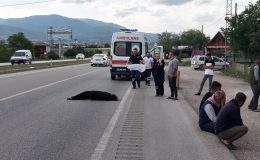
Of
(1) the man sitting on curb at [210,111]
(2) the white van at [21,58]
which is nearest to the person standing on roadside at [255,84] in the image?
(1) the man sitting on curb at [210,111]

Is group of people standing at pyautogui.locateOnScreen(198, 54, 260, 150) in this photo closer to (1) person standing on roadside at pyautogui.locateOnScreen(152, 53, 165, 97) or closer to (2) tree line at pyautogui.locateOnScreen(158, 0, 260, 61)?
(1) person standing on roadside at pyautogui.locateOnScreen(152, 53, 165, 97)

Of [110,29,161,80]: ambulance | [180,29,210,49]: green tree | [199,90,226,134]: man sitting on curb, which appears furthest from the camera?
[180,29,210,49]: green tree

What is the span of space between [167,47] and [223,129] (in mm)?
115001

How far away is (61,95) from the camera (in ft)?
60.1

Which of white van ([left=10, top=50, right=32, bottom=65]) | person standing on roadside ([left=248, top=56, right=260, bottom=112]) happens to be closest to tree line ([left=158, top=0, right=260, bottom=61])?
white van ([left=10, top=50, right=32, bottom=65])

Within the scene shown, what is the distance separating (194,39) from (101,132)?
12572 centimetres

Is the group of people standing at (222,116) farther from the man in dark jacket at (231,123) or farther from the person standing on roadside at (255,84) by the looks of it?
the person standing on roadside at (255,84)

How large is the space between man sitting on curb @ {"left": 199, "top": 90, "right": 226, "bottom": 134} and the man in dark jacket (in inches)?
31.4

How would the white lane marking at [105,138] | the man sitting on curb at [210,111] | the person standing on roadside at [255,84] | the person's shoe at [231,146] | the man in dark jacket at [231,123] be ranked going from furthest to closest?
the person standing on roadside at [255,84], the man sitting on curb at [210,111], the man in dark jacket at [231,123], the person's shoe at [231,146], the white lane marking at [105,138]

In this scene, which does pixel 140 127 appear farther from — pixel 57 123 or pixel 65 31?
pixel 65 31

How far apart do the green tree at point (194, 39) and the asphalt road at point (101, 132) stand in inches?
4593

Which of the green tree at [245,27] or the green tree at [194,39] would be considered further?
the green tree at [194,39]

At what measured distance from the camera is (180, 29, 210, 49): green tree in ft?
433

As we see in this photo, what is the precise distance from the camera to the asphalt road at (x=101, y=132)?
8.08 meters
